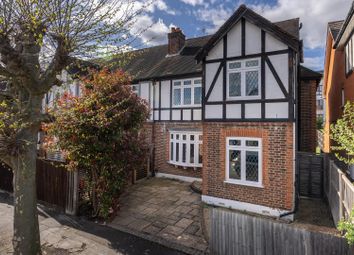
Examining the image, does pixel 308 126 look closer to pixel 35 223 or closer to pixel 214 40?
pixel 214 40

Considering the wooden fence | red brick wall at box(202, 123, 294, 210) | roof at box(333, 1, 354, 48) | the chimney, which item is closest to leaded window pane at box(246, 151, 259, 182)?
red brick wall at box(202, 123, 294, 210)

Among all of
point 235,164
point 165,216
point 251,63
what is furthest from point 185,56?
point 165,216

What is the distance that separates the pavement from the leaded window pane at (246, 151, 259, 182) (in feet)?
12.4

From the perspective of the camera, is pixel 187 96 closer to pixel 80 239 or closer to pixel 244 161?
pixel 244 161

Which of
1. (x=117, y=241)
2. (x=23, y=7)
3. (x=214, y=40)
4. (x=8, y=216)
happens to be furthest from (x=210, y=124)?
(x=8, y=216)

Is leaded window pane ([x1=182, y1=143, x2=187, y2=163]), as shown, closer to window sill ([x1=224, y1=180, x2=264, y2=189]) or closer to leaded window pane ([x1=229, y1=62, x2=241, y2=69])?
window sill ([x1=224, y1=180, x2=264, y2=189])

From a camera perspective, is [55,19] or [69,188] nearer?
[55,19]

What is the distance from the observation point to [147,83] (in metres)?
13.7

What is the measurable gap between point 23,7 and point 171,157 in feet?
31.3

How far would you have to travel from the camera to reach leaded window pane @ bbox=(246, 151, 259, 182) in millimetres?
8094

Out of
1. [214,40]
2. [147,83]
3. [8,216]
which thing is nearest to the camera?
[8,216]

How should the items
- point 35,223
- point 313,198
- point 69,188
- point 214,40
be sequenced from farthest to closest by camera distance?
point 313,198
point 214,40
point 69,188
point 35,223

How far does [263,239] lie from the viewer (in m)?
4.63

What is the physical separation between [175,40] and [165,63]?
6.44ft
